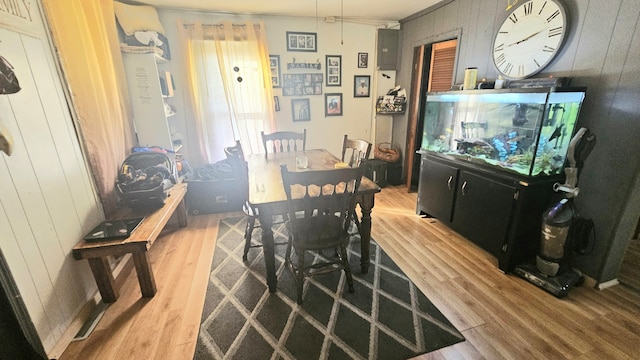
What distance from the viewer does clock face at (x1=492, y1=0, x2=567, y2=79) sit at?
1942mm

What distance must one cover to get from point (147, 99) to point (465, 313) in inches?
134

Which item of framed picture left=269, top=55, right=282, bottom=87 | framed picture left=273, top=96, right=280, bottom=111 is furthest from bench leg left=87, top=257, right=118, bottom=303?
framed picture left=269, top=55, right=282, bottom=87

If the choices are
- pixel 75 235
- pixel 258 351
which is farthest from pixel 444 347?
pixel 75 235

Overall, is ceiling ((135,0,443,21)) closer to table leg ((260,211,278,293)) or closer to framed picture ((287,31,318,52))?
framed picture ((287,31,318,52))

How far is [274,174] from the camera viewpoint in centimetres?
221

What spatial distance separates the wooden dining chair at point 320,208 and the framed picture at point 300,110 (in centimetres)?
216

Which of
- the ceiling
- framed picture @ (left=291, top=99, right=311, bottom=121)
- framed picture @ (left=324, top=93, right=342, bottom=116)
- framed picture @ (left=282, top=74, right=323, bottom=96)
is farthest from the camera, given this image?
framed picture @ (left=324, top=93, right=342, bottom=116)

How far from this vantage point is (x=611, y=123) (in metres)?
1.73

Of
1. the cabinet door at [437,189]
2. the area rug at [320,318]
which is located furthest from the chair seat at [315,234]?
the cabinet door at [437,189]

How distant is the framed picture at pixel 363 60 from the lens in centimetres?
382

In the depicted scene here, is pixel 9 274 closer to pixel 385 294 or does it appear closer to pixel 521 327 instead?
pixel 385 294

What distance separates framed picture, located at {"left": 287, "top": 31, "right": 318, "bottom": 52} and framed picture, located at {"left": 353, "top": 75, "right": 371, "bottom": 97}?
0.76 metres

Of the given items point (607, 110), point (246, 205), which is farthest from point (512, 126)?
point (246, 205)

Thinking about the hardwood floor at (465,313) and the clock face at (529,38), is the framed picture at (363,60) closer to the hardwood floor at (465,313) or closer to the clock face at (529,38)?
the clock face at (529,38)
